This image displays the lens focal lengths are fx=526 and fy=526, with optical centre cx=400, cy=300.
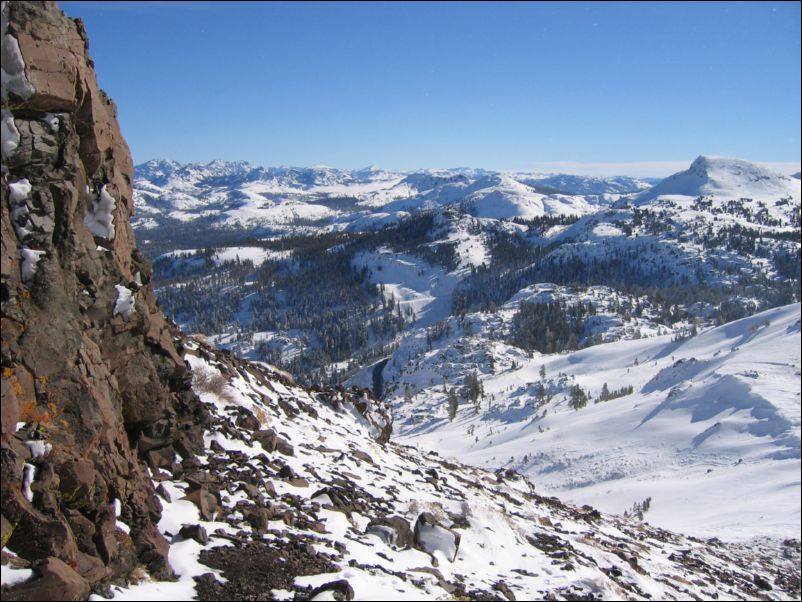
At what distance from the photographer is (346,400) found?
1544 inches

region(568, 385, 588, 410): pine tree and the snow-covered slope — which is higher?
the snow-covered slope

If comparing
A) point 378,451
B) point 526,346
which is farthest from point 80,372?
point 526,346

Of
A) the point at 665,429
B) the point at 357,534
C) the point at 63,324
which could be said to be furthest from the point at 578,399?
the point at 63,324

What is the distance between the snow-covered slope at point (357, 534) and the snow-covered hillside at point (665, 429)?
13.3 meters

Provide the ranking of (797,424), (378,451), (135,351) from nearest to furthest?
(135,351) → (378,451) → (797,424)

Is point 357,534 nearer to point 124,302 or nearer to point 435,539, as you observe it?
point 435,539

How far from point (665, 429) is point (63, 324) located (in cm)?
6942

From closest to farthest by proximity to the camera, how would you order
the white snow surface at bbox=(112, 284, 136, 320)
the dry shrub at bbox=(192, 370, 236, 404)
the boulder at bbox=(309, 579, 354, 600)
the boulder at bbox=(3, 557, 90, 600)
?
the boulder at bbox=(3, 557, 90, 600) < the boulder at bbox=(309, 579, 354, 600) < the white snow surface at bbox=(112, 284, 136, 320) < the dry shrub at bbox=(192, 370, 236, 404)

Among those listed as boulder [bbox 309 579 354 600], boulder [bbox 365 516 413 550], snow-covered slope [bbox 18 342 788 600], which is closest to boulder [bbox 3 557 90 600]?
snow-covered slope [bbox 18 342 788 600]

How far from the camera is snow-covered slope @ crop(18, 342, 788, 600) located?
11.0 m

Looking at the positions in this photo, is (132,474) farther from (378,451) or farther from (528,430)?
(528,430)

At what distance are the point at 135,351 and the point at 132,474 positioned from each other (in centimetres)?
309

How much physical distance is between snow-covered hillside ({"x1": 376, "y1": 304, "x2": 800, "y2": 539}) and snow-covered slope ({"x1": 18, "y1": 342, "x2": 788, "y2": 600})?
13347 millimetres

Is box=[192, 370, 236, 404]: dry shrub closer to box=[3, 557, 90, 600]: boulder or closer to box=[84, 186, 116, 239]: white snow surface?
box=[84, 186, 116, 239]: white snow surface
